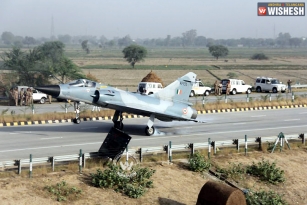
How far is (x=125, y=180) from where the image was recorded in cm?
1856

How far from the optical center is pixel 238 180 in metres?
21.4

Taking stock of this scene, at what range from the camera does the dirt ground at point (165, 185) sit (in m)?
17.1

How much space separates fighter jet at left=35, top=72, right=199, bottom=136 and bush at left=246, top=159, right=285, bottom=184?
7415 millimetres

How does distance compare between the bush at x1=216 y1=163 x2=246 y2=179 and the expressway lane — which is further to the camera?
the expressway lane

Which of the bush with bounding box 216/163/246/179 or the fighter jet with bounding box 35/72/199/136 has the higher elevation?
the fighter jet with bounding box 35/72/199/136

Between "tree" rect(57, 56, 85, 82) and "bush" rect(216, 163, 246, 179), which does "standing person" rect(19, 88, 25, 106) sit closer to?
"tree" rect(57, 56, 85, 82)

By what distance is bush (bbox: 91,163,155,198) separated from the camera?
1825cm

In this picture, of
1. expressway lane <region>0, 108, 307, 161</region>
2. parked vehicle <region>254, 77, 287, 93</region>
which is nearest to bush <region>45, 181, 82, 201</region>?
expressway lane <region>0, 108, 307, 161</region>

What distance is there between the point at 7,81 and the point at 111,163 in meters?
34.3

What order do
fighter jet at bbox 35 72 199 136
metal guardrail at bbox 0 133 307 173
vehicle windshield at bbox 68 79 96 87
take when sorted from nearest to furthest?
metal guardrail at bbox 0 133 307 173, fighter jet at bbox 35 72 199 136, vehicle windshield at bbox 68 79 96 87

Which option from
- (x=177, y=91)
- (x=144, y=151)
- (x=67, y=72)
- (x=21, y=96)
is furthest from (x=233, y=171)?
(x=67, y=72)

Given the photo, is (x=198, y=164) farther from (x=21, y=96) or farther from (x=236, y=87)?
(x=236, y=87)

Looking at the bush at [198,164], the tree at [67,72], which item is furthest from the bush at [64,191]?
the tree at [67,72]

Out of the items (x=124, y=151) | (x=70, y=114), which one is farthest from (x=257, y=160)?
(x=70, y=114)
